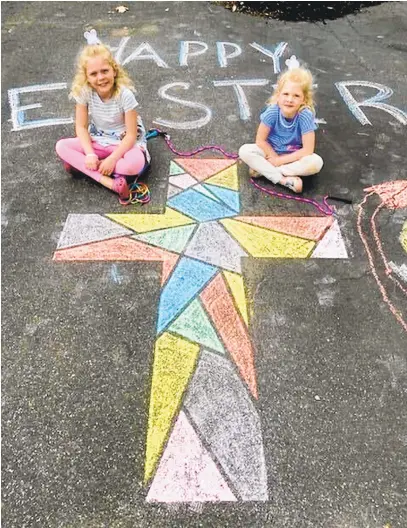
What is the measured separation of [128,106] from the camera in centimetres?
321

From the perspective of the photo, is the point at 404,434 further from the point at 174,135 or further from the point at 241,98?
the point at 241,98

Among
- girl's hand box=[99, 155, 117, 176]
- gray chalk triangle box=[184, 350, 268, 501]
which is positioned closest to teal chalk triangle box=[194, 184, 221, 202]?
girl's hand box=[99, 155, 117, 176]

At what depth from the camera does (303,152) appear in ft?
10.9

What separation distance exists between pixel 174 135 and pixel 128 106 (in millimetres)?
753

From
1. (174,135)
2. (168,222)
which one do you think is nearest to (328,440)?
(168,222)

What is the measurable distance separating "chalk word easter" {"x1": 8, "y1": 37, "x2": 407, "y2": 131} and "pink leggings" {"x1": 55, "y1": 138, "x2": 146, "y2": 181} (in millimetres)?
796

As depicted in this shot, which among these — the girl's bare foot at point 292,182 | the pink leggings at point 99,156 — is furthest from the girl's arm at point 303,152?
the pink leggings at point 99,156

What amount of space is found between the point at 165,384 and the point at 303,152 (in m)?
1.82

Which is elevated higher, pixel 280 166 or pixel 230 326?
pixel 280 166

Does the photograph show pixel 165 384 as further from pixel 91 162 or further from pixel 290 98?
pixel 290 98

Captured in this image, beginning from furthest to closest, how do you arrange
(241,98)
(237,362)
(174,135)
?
(241,98) < (174,135) < (237,362)

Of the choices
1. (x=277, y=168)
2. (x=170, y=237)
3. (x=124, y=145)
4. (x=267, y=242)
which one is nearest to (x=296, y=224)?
(x=267, y=242)

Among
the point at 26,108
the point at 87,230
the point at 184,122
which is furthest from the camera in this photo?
the point at 26,108

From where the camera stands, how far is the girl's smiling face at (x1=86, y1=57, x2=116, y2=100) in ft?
10.1
